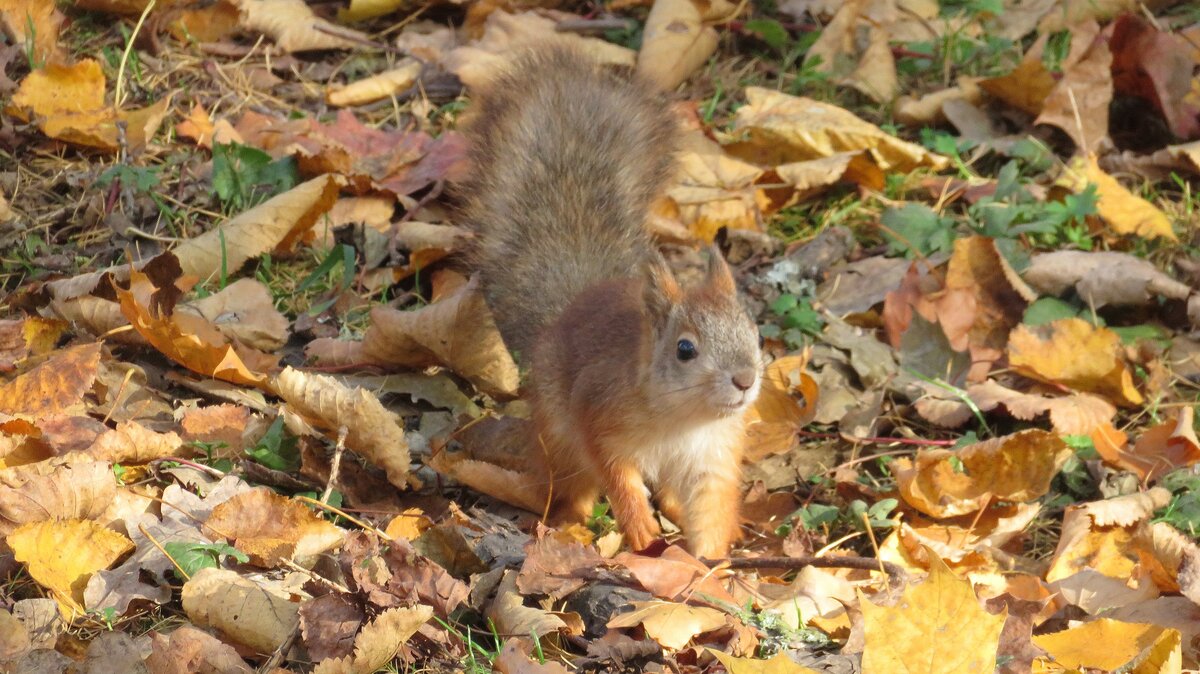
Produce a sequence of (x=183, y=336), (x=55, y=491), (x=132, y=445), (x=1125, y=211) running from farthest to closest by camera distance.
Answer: (x=1125, y=211)
(x=183, y=336)
(x=132, y=445)
(x=55, y=491)

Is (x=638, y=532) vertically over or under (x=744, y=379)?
under

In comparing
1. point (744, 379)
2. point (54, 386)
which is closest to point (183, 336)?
point (54, 386)

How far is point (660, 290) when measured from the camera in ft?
8.29

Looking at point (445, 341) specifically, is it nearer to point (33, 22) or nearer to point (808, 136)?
point (808, 136)

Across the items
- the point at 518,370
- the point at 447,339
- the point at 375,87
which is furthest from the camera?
the point at 375,87

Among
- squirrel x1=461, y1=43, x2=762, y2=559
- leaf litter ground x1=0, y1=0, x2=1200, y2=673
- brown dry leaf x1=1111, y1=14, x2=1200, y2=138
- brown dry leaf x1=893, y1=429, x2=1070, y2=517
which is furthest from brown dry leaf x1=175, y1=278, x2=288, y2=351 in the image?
brown dry leaf x1=1111, y1=14, x2=1200, y2=138

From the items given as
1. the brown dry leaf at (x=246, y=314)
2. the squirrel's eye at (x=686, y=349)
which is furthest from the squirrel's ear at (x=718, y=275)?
the brown dry leaf at (x=246, y=314)

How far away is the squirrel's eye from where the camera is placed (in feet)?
8.11

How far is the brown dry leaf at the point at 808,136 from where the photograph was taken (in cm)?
363

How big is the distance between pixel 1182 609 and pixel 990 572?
35 centimetres

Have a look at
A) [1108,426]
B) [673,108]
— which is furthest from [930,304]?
[673,108]

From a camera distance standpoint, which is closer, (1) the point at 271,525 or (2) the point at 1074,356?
(1) the point at 271,525

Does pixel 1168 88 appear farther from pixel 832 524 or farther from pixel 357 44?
pixel 357 44

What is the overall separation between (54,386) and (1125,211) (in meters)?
2.64
